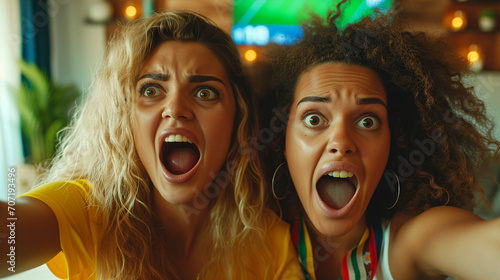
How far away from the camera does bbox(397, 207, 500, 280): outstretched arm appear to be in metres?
0.76

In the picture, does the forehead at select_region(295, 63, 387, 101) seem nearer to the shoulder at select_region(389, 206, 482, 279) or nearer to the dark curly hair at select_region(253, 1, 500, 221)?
the dark curly hair at select_region(253, 1, 500, 221)

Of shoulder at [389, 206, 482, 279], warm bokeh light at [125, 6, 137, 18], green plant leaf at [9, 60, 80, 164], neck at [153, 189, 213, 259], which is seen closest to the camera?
shoulder at [389, 206, 482, 279]

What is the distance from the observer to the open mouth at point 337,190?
41.4 inches

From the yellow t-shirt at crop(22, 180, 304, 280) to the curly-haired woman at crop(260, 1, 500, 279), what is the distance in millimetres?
71

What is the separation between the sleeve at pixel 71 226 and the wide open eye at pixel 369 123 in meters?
0.73

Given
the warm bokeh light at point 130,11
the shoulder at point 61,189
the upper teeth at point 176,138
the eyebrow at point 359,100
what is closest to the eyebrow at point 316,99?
the eyebrow at point 359,100

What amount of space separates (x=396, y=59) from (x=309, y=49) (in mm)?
234

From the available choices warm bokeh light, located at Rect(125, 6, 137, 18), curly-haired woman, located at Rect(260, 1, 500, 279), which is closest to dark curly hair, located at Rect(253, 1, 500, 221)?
curly-haired woman, located at Rect(260, 1, 500, 279)

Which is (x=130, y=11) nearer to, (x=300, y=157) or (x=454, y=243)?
(x=300, y=157)

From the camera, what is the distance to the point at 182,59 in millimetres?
1013

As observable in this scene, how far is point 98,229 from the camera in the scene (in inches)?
37.9

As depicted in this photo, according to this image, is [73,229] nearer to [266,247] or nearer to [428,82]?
[266,247]

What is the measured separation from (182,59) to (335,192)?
56 centimetres

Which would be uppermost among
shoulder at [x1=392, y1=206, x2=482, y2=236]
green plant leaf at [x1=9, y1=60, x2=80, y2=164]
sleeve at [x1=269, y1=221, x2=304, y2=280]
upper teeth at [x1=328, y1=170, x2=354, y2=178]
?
green plant leaf at [x1=9, y1=60, x2=80, y2=164]
